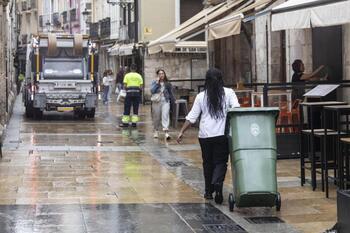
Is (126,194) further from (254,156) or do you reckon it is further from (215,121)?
(254,156)

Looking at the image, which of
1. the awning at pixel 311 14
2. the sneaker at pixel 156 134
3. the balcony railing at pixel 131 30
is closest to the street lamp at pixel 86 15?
the balcony railing at pixel 131 30

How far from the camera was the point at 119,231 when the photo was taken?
24.3ft

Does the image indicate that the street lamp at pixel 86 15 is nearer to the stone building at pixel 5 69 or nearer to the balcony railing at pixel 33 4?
the balcony railing at pixel 33 4

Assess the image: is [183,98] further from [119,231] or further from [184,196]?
[119,231]

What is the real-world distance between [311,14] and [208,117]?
6.62 ft

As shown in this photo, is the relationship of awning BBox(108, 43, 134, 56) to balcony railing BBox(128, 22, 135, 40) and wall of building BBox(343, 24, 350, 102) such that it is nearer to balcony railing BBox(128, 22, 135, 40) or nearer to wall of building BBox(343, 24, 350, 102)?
balcony railing BBox(128, 22, 135, 40)

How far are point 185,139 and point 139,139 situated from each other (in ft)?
3.59

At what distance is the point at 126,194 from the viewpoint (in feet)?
31.4

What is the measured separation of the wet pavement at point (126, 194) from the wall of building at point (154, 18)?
66.2 ft

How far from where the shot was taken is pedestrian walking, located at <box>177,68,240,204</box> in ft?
28.8

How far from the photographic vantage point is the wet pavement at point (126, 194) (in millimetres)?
7766

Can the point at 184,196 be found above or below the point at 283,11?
below

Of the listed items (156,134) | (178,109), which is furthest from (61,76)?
(156,134)

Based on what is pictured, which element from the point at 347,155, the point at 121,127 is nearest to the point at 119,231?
the point at 347,155
